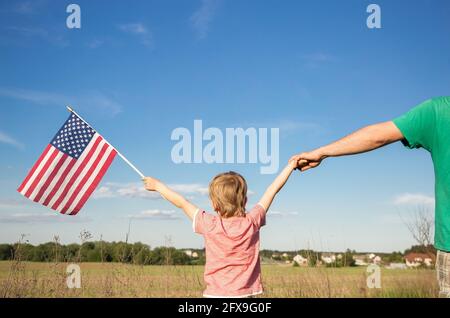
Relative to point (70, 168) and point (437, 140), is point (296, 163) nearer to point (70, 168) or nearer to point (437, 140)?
point (437, 140)

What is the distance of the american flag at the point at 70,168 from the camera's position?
315 inches

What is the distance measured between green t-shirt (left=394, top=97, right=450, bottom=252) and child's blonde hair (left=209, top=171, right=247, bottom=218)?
176 cm

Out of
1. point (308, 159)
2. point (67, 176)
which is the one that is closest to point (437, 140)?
point (308, 159)

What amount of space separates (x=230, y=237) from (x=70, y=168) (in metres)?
4.58

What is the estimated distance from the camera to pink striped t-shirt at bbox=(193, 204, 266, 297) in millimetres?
4629

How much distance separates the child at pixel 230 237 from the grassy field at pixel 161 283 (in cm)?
757

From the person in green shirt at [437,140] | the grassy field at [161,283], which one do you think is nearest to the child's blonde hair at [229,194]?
the person in green shirt at [437,140]

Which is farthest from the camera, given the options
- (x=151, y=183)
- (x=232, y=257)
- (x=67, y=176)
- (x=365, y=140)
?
(x=67, y=176)

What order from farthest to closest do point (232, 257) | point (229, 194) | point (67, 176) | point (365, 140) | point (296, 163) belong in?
1. point (67, 176)
2. point (296, 163)
3. point (229, 194)
4. point (232, 257)
5. point (365, 140)

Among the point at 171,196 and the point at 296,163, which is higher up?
the point at 296,163

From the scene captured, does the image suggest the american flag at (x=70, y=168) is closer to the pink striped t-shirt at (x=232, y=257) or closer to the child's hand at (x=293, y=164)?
the child's hand at (x=293, y=164)

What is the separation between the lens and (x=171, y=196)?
5.37 m
